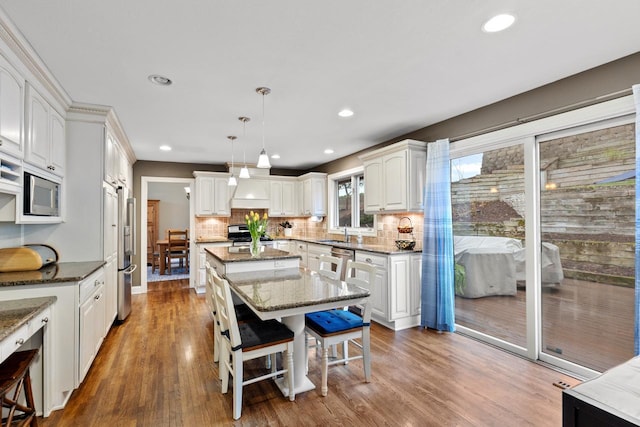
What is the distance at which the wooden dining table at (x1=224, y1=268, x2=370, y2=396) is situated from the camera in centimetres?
197

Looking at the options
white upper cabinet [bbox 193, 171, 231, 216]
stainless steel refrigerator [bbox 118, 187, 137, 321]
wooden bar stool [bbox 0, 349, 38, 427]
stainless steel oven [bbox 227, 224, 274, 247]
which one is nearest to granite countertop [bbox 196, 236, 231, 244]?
stainless steel oven [bbox 227, 224, 274, 247]

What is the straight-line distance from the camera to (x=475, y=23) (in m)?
1.89

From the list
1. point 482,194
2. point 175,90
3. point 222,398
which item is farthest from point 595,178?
point 175,90

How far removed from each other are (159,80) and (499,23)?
252 cm

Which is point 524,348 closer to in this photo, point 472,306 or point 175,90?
point 472,306

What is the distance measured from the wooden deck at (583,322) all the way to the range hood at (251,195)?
15.1 feet

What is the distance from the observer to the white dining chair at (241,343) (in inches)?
81.3

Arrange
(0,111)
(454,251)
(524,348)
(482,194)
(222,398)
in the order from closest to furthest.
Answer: (0,111), (222,398), (524,348), (482,194), (454,251)

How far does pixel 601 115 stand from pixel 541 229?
1.03 metres

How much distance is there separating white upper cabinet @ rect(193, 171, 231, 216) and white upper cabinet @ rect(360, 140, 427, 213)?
318cm

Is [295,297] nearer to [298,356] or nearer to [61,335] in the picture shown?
[298,356]

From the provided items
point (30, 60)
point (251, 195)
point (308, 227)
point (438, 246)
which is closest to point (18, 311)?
point (30, 60)

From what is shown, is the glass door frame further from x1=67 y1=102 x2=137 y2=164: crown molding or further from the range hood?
the range hood

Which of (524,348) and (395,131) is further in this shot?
(395,131)
